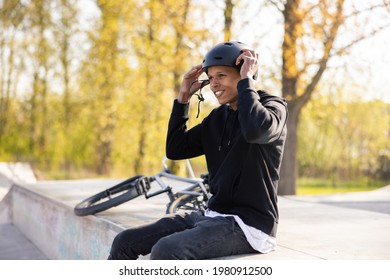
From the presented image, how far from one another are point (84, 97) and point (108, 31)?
4.04m

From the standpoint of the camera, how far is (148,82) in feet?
47.4

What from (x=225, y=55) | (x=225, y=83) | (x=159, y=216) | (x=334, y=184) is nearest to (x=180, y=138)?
(x=225, y=83)

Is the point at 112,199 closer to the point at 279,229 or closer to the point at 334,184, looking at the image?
the point at 279,229

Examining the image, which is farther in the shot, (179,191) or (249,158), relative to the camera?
(179,191)

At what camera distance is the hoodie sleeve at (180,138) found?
326 cm

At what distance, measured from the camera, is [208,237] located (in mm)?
2664

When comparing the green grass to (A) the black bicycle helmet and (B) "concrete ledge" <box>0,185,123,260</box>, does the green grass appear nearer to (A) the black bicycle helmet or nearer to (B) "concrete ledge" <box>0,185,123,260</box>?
(B) "concrete ledge" <box>0,185,123,260</box>

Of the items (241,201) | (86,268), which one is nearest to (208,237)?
(241,201)

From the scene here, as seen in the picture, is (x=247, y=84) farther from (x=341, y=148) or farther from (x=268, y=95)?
(x=341, y=148)

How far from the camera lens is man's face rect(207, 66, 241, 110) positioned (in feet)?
9.48

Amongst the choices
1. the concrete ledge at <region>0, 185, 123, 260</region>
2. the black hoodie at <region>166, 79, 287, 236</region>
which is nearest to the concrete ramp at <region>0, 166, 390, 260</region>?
the concrete ledge at <region>0, 185, 123, 260</region>

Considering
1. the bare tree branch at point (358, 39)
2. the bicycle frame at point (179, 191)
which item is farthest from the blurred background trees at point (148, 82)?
the bicycle frame at point (179, 191)

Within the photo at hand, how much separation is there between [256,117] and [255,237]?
2.42 ft

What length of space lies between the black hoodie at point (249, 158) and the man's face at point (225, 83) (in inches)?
4.3
